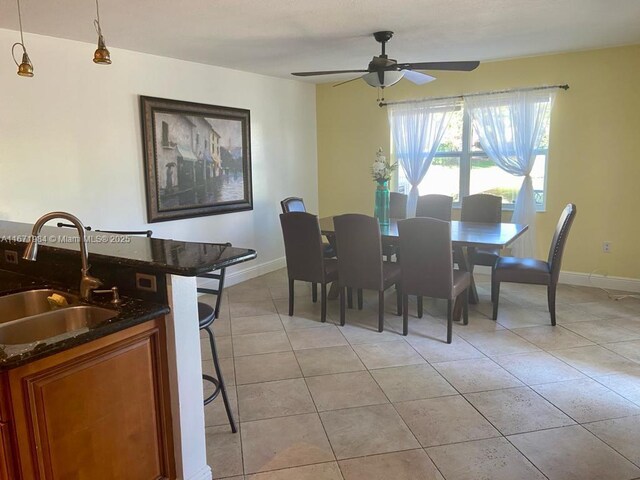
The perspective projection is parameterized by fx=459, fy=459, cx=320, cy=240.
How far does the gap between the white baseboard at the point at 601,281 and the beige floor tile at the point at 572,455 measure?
3033 millimetres

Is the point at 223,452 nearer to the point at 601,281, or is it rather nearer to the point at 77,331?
the point at 77,331

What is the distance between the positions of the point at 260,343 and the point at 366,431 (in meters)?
1.39

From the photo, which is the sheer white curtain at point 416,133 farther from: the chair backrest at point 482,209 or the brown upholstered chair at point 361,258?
the brown upholstered chair at point 361,258

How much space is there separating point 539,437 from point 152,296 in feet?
6.62

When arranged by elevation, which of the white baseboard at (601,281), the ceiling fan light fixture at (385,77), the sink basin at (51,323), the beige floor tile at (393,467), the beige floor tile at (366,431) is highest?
the ceiling fan light fixture at (385,77)

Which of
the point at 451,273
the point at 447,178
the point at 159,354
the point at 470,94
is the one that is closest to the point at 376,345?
the point at 451,273

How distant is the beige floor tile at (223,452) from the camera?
2154 mm

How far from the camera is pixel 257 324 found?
405cm

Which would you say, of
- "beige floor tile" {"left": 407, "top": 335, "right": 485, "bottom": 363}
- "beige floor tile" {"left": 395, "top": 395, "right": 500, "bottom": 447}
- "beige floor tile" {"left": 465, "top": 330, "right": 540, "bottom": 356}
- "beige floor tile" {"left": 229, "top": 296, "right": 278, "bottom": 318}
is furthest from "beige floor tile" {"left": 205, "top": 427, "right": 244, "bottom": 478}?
"beige floor tile" {"left": 465, "top": 330, "right": 540, "bottom": 356}

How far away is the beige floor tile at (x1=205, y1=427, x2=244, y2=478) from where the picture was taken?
7.07 feet

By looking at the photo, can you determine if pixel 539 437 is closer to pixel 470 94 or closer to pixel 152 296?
pixel 152 296

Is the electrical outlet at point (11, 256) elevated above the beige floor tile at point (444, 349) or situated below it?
above

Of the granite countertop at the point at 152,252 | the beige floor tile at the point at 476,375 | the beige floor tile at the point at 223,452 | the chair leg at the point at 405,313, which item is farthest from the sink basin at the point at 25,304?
the chair leg at the point at 405,313

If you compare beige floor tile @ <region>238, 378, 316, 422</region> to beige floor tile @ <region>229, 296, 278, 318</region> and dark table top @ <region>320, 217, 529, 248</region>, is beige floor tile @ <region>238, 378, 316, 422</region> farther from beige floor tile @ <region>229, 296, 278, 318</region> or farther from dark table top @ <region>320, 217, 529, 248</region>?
dark table top @ <region>320, 217, 529, 248</region>
